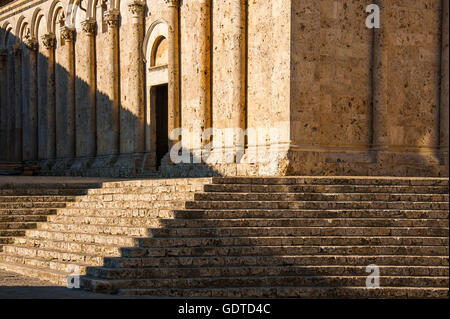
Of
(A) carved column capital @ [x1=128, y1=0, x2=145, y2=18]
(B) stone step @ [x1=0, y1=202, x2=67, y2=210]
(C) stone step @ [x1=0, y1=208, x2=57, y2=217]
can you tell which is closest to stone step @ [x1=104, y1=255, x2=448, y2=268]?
(C) stone step @ [x1=0, y1=208, x2=57, y2=217]

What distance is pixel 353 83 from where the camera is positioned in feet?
55.9

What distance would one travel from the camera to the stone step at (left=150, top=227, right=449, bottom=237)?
11531 mm

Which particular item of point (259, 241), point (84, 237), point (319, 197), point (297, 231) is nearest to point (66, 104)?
point (84, 237)

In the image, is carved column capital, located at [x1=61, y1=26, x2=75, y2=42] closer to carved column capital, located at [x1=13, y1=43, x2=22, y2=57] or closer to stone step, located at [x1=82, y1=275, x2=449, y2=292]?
carved column capital, located at [x1=13, y1=43, x2=22, y2=57]

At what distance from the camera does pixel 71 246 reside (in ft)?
41.9

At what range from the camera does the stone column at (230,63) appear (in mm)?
17922

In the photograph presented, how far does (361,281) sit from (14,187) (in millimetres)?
9084

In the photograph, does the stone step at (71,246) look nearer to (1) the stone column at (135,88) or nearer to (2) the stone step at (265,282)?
(2) the stone step at (265,282)

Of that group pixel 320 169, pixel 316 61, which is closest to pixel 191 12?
pixel 316 61

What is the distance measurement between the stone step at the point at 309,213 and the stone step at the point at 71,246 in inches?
43.4

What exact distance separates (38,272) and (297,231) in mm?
4061

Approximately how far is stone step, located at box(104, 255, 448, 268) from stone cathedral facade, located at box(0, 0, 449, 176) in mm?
4849
